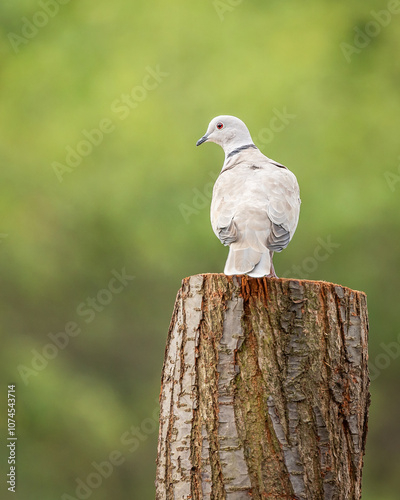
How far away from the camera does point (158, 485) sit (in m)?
3.82

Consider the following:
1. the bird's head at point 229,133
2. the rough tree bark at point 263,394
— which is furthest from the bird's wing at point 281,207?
the bird's head at point 229,133

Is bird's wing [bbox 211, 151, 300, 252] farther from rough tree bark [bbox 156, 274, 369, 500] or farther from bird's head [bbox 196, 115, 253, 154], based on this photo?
bird's head [bbox 196, 115, 253, 154]

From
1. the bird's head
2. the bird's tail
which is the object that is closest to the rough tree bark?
the bird's tail

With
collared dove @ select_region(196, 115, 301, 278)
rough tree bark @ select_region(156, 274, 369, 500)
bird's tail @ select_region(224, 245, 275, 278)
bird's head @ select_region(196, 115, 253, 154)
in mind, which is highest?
bird's head @ select_region(196, 115, 253, 154)

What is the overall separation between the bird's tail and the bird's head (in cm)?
194

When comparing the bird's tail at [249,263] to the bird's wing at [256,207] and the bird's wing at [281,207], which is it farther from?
the bird's wing at [281,207]

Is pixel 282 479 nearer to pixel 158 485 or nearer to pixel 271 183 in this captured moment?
pixel 158 485

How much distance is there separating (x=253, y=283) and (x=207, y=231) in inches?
263

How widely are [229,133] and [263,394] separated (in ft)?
9.60

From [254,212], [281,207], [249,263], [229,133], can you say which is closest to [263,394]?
[249,263]

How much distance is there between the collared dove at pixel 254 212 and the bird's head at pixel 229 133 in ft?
1.46

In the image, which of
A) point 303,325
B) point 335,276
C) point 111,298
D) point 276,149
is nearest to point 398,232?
point 335,276

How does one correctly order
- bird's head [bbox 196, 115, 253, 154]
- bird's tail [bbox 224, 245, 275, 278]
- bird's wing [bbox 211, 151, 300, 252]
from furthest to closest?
bird's head [bbox 196, 115, 253, 154]
bird's wing [bbox 211, 151, 300, 252]
bird's tail [bbox 224, 245, 275, 278]

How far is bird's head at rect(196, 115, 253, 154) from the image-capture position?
596 centimetres
